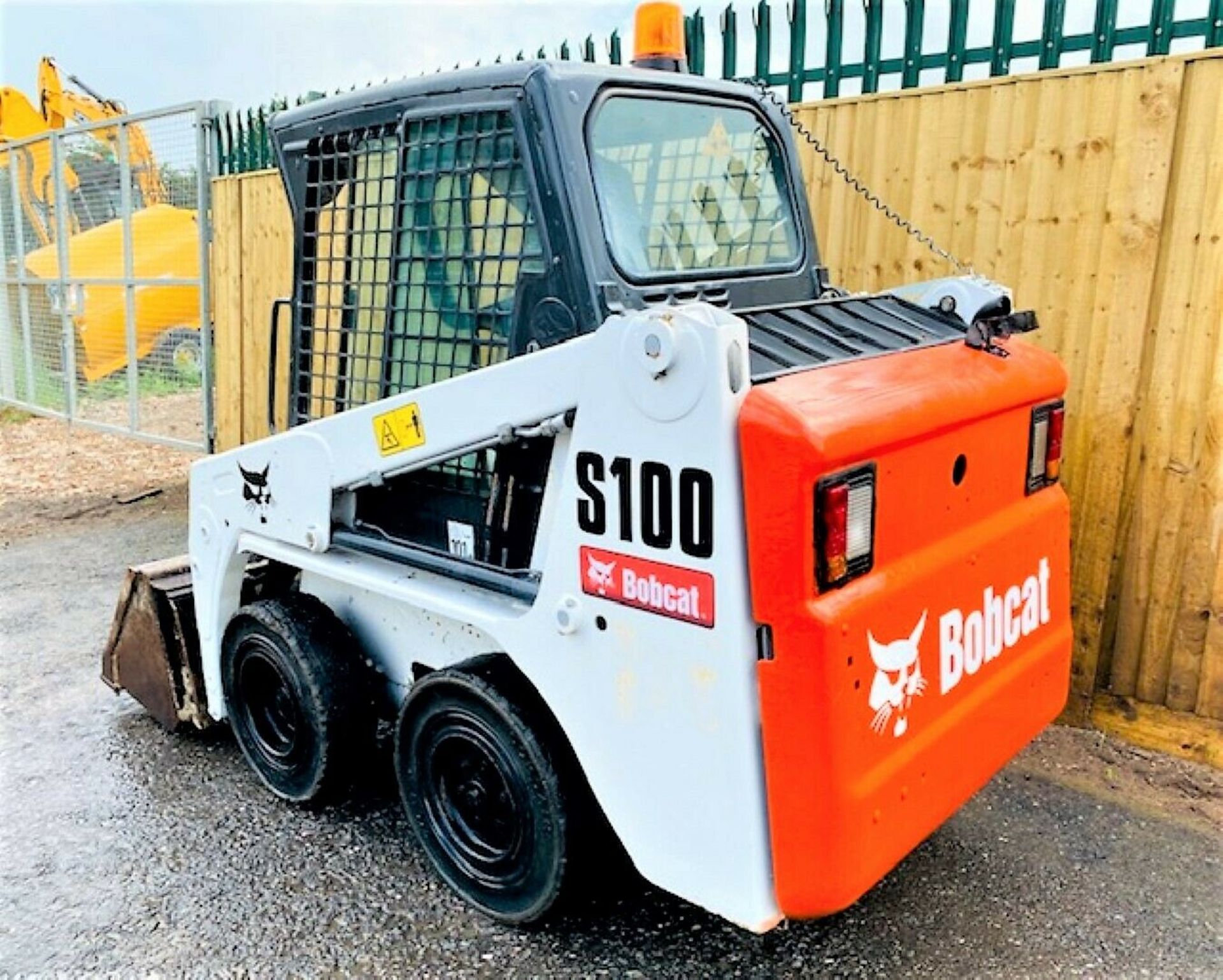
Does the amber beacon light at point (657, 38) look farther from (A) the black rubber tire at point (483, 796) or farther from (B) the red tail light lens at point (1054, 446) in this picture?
(A) the black rubber tire at point (483, 796)

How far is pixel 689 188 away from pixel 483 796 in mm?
1748

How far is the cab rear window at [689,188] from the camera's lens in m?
2.58

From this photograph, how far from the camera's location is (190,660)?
12.3 ft

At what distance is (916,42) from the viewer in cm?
404

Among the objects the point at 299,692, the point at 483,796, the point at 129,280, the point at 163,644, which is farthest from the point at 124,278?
the point at 483,796

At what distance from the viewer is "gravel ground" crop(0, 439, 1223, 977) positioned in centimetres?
259

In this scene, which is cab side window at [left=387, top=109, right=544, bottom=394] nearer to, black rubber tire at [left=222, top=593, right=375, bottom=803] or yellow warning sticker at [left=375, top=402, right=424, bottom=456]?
yellow warning sticker at [left=375, top=402, right=424, bottom=456]

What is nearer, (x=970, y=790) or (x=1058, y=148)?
(x=970, y=790)

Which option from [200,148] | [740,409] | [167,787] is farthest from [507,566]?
[200,148]

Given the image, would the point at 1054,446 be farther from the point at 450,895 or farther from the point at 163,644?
the point at 163,644

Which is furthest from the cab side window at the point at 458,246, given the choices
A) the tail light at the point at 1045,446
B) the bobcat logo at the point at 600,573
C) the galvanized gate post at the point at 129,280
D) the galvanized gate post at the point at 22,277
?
the galvanized gate post at the point at 22,277

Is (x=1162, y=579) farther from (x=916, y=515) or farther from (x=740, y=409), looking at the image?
(x=740, y=409)

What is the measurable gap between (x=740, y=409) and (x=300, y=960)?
178 centimetres

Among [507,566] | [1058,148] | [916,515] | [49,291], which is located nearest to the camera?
[916,515]
